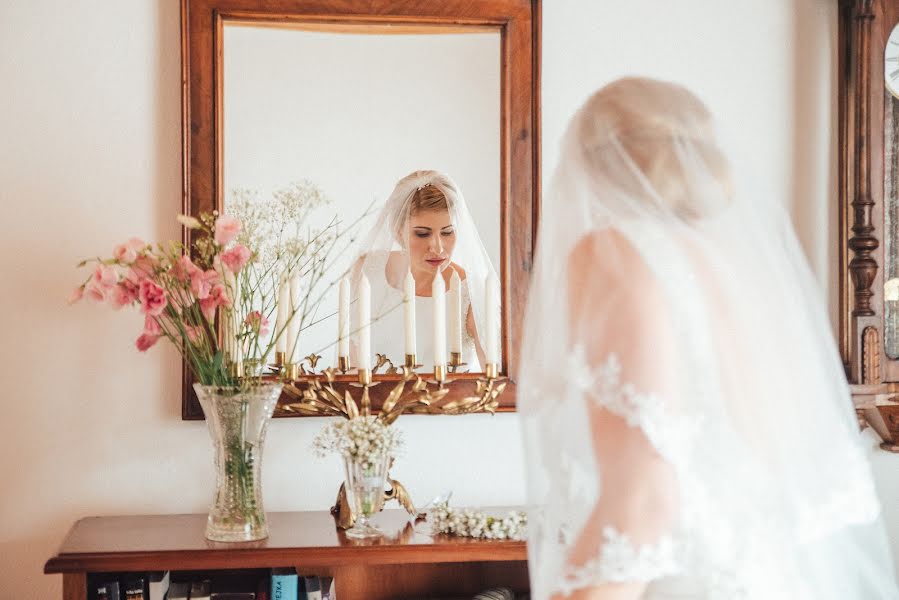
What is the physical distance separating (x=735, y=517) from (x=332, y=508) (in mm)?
1081

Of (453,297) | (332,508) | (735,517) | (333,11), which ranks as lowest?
(332,508)

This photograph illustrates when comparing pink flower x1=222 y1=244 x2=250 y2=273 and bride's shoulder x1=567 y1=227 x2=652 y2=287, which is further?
pink flower x1=222 y1=244 x2=250 y2=273

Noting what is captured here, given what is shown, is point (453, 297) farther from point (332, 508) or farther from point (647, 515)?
point (647, 515)

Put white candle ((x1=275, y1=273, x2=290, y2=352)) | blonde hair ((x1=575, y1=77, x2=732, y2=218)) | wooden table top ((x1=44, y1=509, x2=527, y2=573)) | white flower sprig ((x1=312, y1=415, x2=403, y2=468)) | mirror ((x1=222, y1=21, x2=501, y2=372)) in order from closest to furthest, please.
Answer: blonde hair ((x1=575, y1=77, x2=732, y2=218)), wooden table top ((x1=44, y1=509, x2=527, y2=573)), white flower sprig ((x1=312, y1=415, x2=403, y2=468)), white candle ((x1=275, y1=273, x2=290, y2=352)), mirror ((x1=222, y1=21, x2=501, y2=372))

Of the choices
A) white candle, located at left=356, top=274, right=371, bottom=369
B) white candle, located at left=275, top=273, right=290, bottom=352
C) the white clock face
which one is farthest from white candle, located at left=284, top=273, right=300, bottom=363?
the white clock face

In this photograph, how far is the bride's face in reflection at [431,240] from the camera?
2.35 meters

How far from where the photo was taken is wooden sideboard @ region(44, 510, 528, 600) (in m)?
1.92

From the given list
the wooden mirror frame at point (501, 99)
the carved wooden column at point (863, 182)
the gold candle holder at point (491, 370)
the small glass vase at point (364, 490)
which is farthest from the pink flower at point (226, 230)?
the carved wooden column at point (863, 182)

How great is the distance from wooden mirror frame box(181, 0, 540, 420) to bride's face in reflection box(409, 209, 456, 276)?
0.13 m

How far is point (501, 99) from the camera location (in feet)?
7.72

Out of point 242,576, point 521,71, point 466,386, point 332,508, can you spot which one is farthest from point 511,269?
point 242,576

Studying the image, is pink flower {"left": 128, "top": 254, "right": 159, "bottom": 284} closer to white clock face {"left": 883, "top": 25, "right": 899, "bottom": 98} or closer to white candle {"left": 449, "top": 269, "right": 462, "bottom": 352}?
white candle {"left": 449, "top": 269, "right": 462, "bottom": 352}

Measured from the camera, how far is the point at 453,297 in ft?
7.71

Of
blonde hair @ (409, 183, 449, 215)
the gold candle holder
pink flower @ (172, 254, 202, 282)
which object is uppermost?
blonde hair @ (409, 183, 449, 215)
